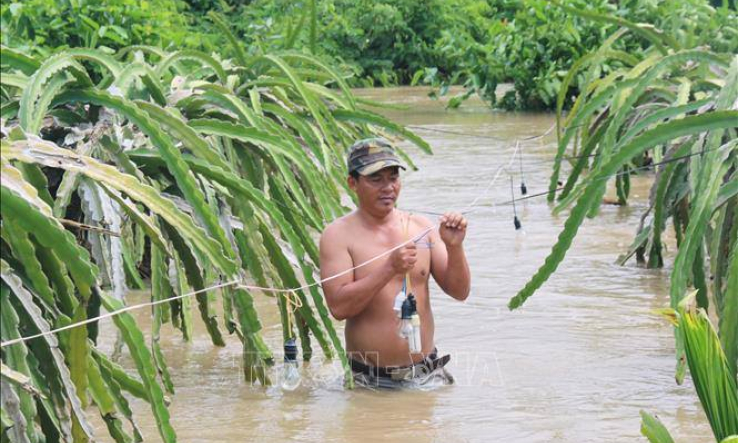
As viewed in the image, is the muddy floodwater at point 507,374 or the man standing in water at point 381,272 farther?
the man standing in water at point 381,272

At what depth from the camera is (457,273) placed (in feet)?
17.0

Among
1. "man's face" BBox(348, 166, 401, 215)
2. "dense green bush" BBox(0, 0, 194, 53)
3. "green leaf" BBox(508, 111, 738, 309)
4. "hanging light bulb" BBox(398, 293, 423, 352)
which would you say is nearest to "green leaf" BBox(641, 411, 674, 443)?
"green leaf" BBox(508, 111, 738, 309)

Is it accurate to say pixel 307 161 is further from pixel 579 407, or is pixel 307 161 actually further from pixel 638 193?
pixel 638 193

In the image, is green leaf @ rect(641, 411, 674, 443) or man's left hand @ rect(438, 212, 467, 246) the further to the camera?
man's left hand @ rect(438, 212, 467, 246)

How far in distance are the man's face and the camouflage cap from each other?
5cm

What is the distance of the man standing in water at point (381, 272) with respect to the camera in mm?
5109

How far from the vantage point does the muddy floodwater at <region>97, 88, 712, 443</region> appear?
4.92 meters

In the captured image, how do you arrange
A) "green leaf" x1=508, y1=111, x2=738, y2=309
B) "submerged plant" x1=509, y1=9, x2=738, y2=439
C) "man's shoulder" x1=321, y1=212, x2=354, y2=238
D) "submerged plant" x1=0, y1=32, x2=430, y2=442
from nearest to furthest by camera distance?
1. "submerged plant" x1=0, y1=32, x2=430, y2=442
2. "submerged plant" x1=509, y1=9, x2=738, y2=439
3. "green leaf" x1=508, y1=111, x2=738, y2=309
4. "man's shoulder" x1=321, y1=212, x2=354, y2=238

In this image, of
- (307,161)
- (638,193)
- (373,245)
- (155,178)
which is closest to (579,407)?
(373,245)

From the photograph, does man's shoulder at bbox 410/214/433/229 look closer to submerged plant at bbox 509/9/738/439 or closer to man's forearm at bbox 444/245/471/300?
man's forearm at bbox 444/245/471/300

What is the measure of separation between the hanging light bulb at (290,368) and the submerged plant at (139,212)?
9 cm

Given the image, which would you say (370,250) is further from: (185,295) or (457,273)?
(185,295)

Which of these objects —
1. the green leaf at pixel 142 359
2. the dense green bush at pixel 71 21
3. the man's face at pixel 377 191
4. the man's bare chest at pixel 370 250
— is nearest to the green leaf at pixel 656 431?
the green leaf at pixel 142 359

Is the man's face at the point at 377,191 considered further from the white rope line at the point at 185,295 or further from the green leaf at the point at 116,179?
the green leaf at the point at 116,179
